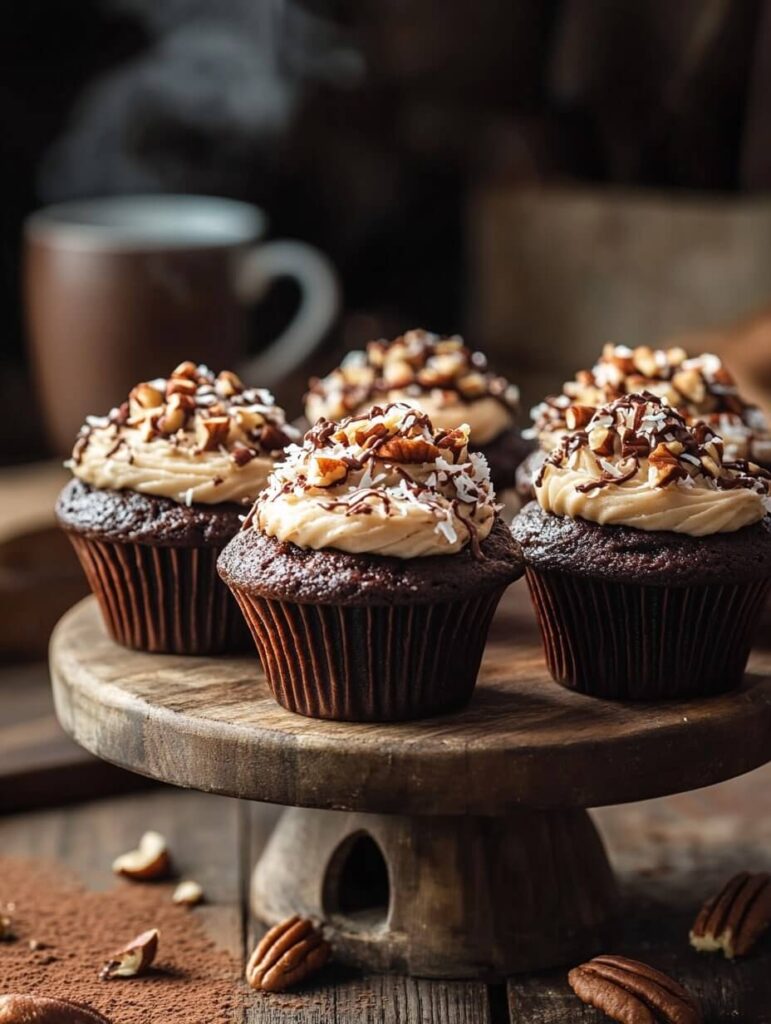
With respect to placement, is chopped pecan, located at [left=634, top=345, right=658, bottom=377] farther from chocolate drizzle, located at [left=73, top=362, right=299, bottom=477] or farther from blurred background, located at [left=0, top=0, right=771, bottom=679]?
blurred background, located at [left=0, top=0, right=771, bottom=679]

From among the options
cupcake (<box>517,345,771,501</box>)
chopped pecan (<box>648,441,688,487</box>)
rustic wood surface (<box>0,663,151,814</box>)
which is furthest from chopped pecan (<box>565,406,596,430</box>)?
rustic wood surface (<box>0,663,151,814</box>)

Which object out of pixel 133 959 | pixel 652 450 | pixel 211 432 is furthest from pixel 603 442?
pixel 133 959

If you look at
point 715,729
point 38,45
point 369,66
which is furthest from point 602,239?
point 715,729

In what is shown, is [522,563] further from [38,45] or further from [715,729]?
[38,45]

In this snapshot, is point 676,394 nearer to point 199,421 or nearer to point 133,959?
point 199,421

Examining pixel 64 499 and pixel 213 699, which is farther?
pixel 64 499

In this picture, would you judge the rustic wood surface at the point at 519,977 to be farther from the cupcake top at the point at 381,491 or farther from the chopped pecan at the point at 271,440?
the chopped pecan at the point at 271,440

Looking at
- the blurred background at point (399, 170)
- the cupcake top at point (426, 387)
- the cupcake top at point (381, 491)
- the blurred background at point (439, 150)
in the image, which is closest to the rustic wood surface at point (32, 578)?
the blurred background at point (399, 170)
